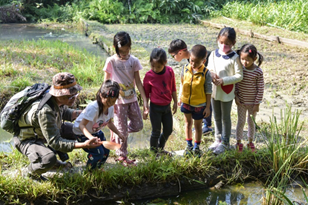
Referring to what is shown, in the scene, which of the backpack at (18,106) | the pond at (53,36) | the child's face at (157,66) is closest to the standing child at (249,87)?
the child's face at (157,66)

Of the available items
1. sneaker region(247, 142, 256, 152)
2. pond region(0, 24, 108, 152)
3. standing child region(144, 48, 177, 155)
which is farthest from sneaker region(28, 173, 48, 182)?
pond region(0, 24, 108, 152)

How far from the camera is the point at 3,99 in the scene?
546 centimetres

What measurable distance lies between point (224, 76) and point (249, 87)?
0.31 metres

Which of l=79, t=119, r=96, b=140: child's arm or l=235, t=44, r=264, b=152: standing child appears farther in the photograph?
l=235, t=44, r=264, b=152: standing child

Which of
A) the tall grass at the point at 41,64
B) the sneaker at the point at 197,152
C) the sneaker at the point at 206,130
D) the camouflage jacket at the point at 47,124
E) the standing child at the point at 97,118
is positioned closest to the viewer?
the camouflage jacket at the point at 47,124

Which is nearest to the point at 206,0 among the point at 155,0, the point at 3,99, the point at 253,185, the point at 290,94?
the point at 155,0

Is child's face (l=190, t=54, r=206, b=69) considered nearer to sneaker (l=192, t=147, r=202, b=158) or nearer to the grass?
Answer: sneaker (l=192, t=147, r=202, b=158)

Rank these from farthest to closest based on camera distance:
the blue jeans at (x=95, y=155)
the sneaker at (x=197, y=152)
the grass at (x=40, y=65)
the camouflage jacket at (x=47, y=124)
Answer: the grass at (x=40, y=65)
the sneaker at (x=197, y=152)
the blue jeans at (x=95, y=155)
the camouflage jacket at (x=47, y=124)

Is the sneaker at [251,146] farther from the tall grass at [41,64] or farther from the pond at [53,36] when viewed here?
the pond at [53,36]

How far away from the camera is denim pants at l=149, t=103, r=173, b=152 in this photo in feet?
12.2

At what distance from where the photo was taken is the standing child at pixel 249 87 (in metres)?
3.71

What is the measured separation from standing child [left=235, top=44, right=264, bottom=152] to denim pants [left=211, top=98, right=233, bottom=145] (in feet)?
0.42

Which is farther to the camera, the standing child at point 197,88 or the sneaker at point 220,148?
the sneaker at point 220,148

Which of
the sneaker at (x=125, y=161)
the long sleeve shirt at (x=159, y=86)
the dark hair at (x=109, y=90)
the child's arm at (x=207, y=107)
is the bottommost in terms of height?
the sneaker at (x=125, y=161)
